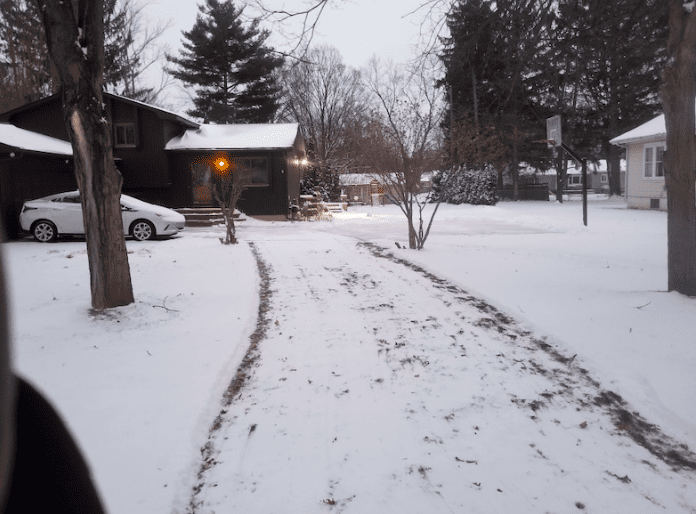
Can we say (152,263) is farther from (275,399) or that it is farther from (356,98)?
(356,98)

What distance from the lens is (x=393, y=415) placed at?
4039 mm

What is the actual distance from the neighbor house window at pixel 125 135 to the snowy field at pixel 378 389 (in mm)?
16158

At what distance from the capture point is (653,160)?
24.4 metres

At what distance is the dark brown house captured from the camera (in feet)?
74.3

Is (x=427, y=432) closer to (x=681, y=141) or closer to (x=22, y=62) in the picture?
(x=681, y=141)

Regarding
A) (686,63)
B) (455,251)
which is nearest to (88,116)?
(686,63)

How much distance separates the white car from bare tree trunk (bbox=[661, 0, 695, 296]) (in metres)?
13.7

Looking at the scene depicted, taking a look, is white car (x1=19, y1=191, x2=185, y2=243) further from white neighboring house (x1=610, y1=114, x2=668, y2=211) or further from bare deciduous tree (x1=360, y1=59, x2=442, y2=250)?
white neighboring house (x1=610, y1=114, x2=668, y2=211)

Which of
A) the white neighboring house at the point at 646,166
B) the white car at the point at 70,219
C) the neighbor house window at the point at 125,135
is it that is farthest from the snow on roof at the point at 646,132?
the neighbor house window at the point at 125,135

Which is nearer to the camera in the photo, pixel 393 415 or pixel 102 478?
pixel 102 478

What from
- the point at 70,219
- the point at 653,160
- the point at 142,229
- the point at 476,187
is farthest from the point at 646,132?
the point at 70,219

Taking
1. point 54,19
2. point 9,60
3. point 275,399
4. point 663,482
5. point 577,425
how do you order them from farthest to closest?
1. point 9,60
2. point 54,19
3. point 275,399
4. point 577,425
5. point 663,482

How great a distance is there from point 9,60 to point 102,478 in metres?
29.6

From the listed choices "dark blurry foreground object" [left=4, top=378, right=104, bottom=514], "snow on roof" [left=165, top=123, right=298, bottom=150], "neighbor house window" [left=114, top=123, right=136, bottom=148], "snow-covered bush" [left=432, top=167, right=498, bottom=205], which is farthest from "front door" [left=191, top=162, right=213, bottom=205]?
"dark blurry foreground object" [left=4, top=378, right=104, bottom=514]
